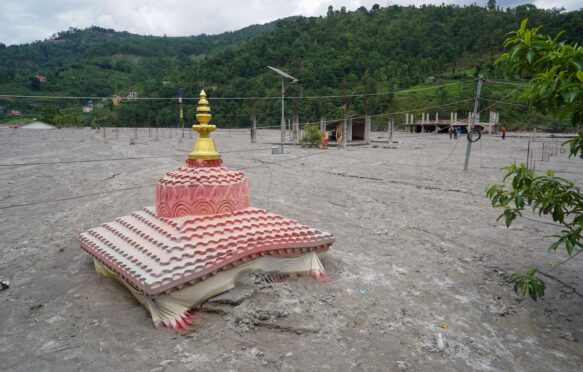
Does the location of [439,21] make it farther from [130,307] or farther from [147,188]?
[130,307]

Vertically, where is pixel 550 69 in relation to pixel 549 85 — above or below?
above

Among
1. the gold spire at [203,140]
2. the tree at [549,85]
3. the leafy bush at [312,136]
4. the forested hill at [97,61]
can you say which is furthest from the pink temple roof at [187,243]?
the forested hill at [97,61]

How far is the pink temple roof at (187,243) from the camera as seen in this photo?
4.62 metres

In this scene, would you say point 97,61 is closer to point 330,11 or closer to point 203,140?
point 330,11

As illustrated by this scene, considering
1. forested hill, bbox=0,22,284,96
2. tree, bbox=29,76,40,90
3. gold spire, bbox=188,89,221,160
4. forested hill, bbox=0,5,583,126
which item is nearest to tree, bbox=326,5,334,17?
forested hill, bbox=0,5,583,126

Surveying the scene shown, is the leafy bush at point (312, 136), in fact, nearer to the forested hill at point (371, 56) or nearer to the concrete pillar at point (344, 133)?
the concrete pillar at point (344, 133)

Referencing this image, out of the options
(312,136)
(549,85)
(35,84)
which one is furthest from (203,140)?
(35,84)

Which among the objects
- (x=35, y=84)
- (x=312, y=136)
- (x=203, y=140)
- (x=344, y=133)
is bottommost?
(x=203, y=140)

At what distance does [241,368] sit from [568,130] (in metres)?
53.4

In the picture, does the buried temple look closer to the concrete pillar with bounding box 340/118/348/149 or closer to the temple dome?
the temple dome

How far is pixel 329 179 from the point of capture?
1502 cm

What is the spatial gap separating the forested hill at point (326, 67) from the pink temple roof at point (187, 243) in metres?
34.0

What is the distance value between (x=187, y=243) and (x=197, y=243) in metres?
0.12

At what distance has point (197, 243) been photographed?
499 cm
